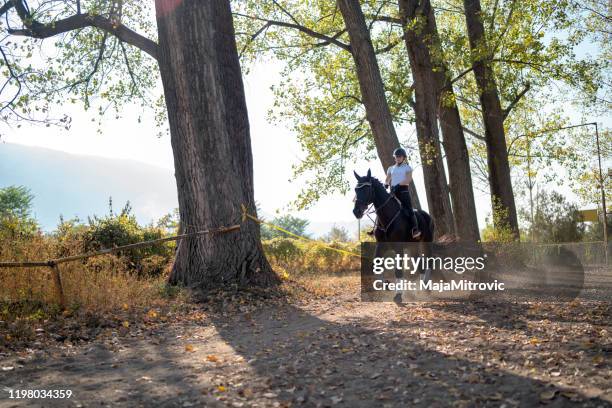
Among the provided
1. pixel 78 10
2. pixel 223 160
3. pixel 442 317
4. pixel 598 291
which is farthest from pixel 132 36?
pixel 598 291

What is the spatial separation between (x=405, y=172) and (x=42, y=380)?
29.8 feet

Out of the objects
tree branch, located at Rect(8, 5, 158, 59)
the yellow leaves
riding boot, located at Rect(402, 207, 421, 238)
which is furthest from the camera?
tree branch, located at Rect(8, 5, 158, 59)

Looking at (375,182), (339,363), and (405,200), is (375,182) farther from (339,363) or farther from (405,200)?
(339,363)

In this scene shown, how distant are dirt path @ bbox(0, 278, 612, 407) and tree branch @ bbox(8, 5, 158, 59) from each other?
25.9ft

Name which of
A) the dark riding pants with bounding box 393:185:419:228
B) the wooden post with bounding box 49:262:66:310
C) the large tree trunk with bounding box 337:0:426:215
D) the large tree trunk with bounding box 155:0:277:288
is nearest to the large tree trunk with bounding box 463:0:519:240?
the large tree trunk with bounding box 337:0:426:215

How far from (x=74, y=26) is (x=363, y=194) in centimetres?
875

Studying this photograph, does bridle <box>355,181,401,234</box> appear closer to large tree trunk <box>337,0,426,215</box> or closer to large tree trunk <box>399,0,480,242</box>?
large tree trunk <box>337,0,426,215</box>

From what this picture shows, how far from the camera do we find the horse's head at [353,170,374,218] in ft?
40.7

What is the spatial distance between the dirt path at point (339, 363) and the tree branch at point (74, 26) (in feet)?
25.9

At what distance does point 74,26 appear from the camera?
14867 mm

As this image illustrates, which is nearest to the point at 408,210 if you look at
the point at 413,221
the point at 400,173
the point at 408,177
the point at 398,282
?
the point at 413,221

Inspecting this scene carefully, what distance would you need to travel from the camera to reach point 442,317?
32.7 ft

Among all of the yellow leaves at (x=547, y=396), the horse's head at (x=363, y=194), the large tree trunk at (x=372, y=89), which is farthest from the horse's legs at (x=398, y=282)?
the yellow leaves at (x=547, y=396)

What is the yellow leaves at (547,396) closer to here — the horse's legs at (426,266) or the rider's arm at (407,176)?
the rider's arm at (407,176)
